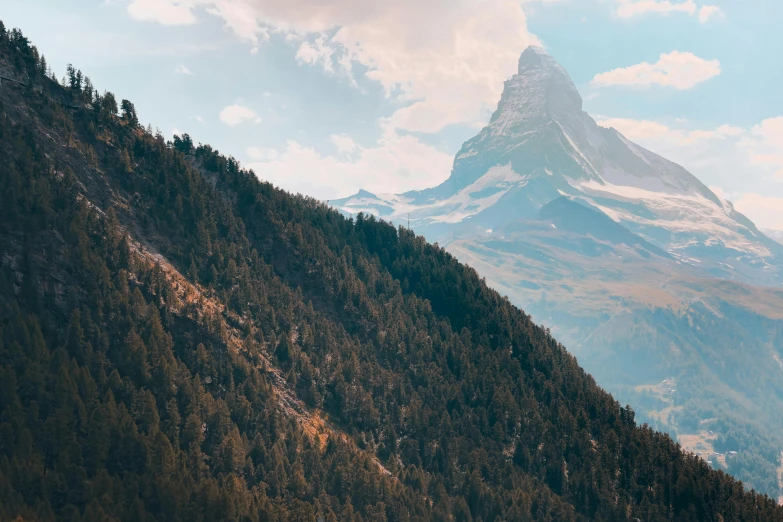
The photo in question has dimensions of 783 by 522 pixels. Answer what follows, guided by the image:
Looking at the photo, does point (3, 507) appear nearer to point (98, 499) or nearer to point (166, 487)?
point (98, 499)

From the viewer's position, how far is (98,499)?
18600cm

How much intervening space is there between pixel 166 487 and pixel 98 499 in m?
16.7

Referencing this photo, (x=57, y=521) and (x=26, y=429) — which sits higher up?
(x=26, y=429)

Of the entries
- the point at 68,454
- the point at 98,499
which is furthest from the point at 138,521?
the point at 68,454

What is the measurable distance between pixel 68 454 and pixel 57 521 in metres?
19.8

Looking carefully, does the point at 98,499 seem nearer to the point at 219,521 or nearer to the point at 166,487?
the point at 166,487

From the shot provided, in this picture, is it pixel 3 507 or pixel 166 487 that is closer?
pixel 3 507

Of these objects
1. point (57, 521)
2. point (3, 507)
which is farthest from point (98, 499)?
point (3, 507)

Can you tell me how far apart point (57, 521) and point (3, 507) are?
13.2 metres

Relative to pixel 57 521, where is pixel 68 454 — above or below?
above

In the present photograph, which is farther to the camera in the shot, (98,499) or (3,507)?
(98,499)

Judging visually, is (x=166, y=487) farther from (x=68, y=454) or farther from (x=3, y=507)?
(x=3, y=507)

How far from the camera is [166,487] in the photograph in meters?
196

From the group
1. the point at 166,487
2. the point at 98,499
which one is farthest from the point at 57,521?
the point at 166,487
